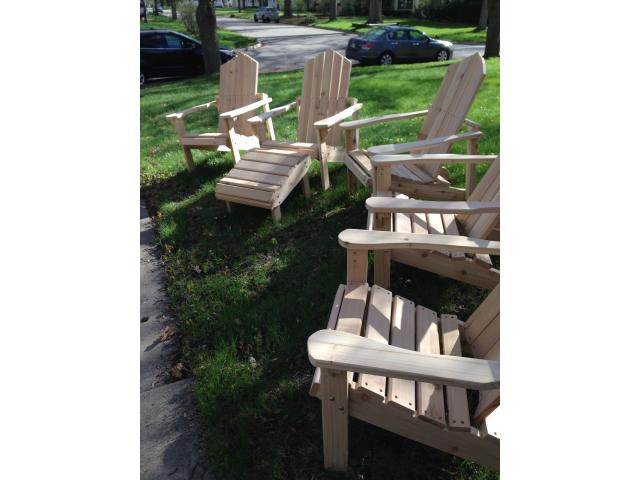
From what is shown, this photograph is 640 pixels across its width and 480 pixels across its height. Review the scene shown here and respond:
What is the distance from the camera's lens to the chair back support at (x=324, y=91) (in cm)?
457

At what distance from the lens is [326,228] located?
12.3 feet

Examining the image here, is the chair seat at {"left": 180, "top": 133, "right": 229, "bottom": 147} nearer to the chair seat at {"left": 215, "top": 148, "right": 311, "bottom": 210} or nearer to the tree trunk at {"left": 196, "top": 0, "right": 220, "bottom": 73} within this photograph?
the chair seat at {"left": 215, "top": 148, "right": 311, "bottom": 210}

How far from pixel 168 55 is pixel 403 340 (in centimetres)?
1289

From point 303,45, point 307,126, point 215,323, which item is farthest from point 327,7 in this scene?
point 215,323

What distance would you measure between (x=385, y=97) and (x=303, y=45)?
14273 mm

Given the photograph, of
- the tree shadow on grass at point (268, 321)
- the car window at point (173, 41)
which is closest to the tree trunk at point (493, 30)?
the car window at point (173, 41)

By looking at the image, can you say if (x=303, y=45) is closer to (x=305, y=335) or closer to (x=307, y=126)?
(x=307, y=126)

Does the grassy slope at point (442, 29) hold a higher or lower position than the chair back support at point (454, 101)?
higher

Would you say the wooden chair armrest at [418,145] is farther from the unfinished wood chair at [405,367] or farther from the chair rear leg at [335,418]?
the chair rear leg at [335,418]

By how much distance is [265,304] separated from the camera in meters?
2.91

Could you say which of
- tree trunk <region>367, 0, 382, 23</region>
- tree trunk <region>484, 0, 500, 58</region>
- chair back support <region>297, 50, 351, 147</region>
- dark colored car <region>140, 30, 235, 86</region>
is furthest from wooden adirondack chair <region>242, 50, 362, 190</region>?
tree trunk <region>367, 0, 382, 23</region>

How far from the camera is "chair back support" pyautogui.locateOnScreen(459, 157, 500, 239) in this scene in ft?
8.36

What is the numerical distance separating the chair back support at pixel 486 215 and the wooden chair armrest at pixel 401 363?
4.25 ft
